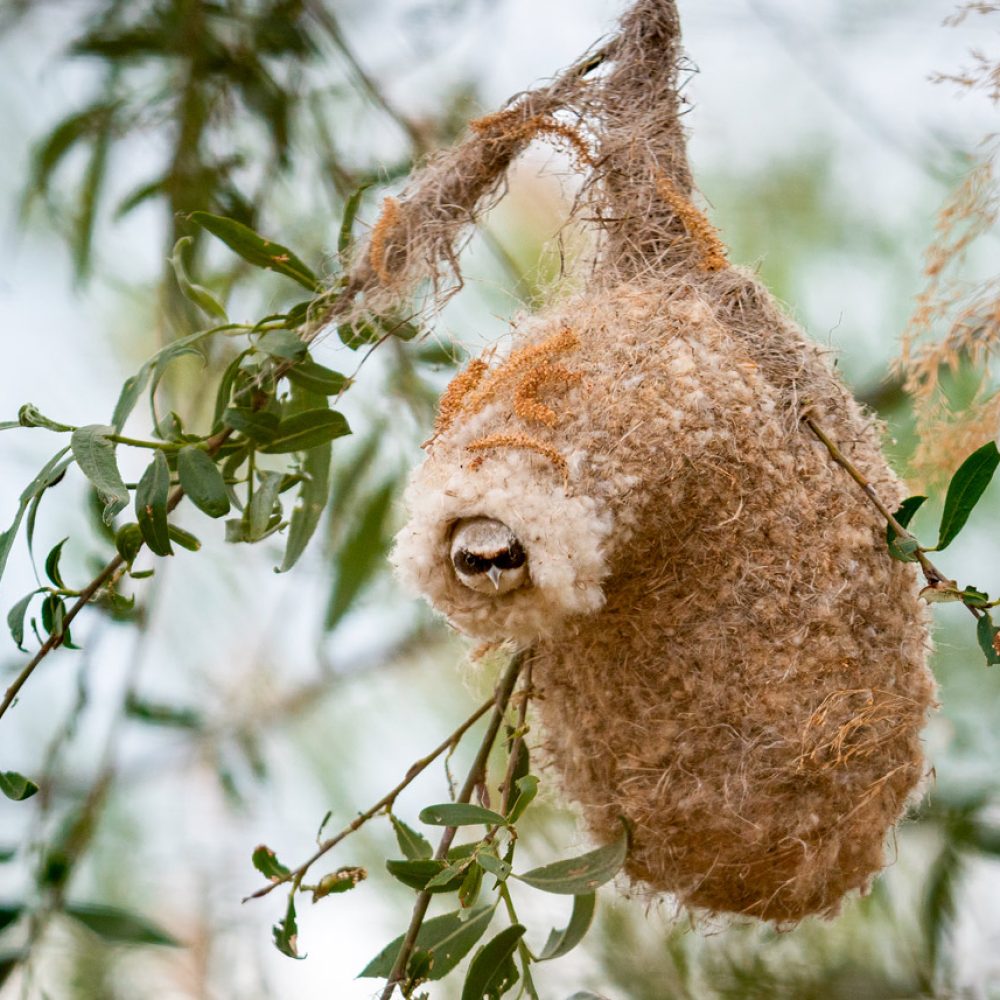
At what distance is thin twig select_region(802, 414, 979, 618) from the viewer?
0.69 metres

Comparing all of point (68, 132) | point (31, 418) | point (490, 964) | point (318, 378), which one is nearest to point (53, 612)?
point (31, 418)

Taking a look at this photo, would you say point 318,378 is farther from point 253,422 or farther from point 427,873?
point 427,873

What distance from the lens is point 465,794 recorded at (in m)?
0.79

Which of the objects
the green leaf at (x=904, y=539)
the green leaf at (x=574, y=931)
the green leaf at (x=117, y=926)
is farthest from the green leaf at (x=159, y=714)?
the green leaf at (x=904, y=539)

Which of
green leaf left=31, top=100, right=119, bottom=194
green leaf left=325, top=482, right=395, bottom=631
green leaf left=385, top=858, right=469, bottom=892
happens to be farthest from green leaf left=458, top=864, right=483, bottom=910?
green leaf left=31, top=100, right=119, bottom=194

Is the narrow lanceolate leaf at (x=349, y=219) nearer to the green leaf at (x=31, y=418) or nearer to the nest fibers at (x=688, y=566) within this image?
the nest fibers at (x=688, y=566)

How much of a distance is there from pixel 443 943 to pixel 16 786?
265 mm

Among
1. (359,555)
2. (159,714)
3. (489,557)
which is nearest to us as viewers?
(489,557)

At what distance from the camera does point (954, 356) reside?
0.91 metres

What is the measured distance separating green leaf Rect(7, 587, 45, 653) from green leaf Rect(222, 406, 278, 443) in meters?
0.15

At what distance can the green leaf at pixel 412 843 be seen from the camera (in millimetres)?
837

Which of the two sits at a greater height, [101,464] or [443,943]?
[101,464]

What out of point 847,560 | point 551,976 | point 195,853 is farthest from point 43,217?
point 847,560

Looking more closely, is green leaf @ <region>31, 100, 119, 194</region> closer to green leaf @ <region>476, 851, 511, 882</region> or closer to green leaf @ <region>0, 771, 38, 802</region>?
green leaf @ <region>0, 771, 38, 802</region>
